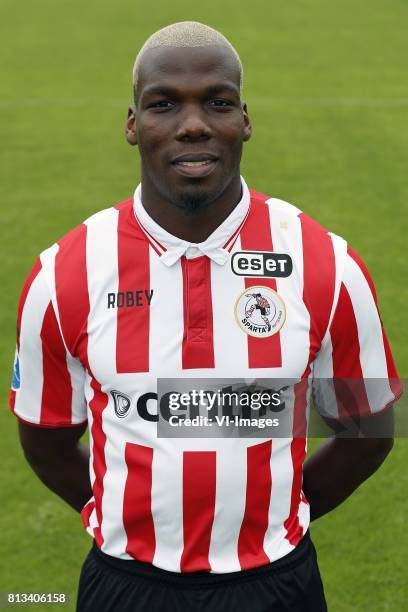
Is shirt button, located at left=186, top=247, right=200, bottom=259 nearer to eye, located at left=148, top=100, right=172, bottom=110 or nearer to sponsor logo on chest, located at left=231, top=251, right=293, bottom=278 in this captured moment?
sponsor logo on chest, located at left=231, top=251, right=293, bottom=278

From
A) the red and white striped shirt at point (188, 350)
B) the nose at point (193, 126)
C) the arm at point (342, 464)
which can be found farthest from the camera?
the arm at point (342, 464)

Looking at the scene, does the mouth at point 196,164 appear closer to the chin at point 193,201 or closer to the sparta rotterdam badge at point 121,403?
the chin at point 193,201

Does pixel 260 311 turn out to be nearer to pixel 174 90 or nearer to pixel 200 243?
pixel 200 243

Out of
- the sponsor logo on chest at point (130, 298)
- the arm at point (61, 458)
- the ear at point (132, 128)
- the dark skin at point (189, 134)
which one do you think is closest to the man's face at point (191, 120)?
the dark skin at point (189, 134)

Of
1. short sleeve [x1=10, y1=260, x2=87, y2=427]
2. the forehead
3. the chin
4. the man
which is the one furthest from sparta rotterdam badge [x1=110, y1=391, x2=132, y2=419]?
the forehead

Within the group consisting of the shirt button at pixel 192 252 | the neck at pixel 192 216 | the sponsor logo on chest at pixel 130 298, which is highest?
the neck at pixel 192 216

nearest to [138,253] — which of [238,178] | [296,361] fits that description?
[238,178]

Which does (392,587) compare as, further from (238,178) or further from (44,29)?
(44,29)

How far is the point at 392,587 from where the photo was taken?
3.96 metres

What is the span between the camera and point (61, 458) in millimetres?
2564

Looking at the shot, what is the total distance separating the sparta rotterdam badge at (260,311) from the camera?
217 cm

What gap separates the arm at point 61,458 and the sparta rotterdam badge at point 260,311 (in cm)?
57

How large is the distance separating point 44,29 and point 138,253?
12.7m

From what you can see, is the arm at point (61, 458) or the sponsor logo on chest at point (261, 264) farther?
the arm at point (61, 458)
